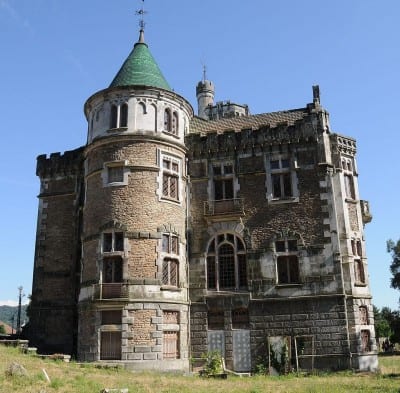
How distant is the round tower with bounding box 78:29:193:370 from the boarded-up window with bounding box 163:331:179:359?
0.05 meters

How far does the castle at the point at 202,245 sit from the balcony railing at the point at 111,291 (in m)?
0.08

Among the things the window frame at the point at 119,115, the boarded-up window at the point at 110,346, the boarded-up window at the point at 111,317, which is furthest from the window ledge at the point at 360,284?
the window frame at the point at 119,115

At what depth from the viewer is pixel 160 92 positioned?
91.0ft

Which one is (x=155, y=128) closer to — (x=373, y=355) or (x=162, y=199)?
(x=162, y=199)

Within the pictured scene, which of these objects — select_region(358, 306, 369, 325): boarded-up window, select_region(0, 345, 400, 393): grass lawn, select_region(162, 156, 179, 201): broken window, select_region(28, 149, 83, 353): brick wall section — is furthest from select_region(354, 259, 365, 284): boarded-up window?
select_region(28, 149, 83, 353): brick wall section

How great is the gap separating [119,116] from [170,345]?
1345cm

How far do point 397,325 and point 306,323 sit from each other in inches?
1201

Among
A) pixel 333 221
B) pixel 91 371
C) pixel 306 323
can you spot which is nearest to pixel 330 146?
pixel 333 221

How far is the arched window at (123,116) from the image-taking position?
27.0 metres

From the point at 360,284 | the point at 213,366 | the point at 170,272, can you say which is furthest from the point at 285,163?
the point at 213,366

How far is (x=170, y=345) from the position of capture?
24297mm

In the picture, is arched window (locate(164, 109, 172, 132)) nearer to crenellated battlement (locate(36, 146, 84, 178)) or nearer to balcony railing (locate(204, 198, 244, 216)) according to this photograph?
balcony railing (locate(204, 198, 244, 216))

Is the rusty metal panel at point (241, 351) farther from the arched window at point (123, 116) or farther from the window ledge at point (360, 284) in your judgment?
the arched window at point (123, 116)

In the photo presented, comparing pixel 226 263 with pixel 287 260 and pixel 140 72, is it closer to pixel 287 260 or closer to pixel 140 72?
pixel 287 260
